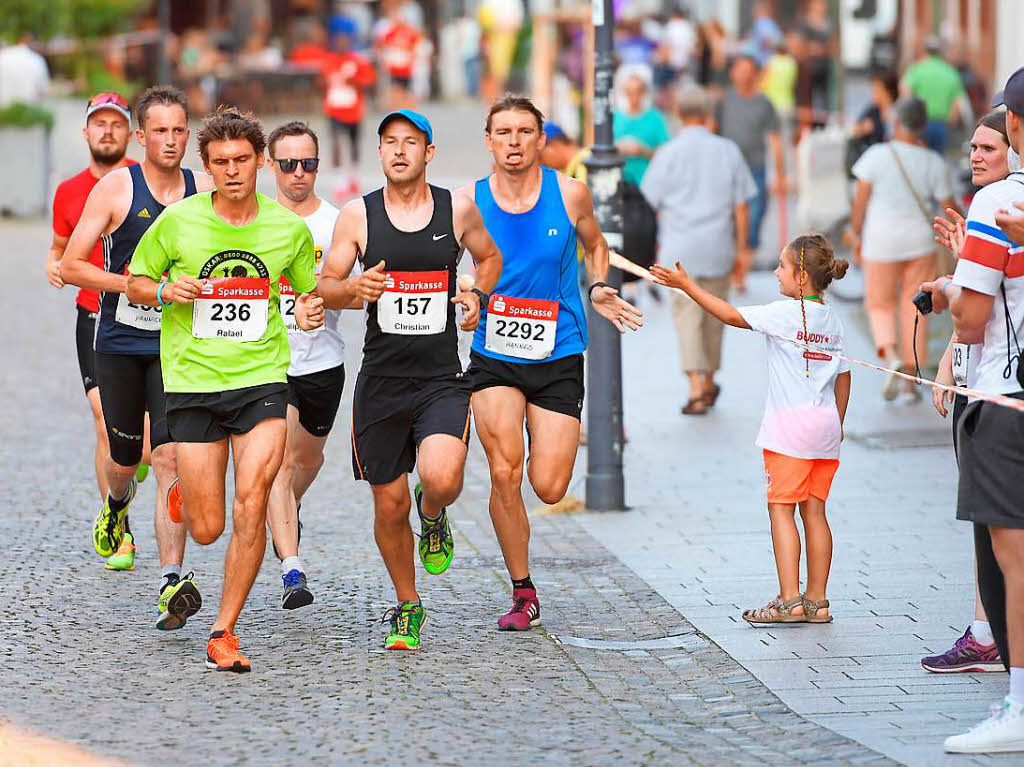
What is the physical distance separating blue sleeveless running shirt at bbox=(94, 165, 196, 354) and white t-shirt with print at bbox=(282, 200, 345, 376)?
54 cm

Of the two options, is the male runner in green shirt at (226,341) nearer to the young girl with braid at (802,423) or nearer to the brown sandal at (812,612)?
the young girl with braid at (802,423)

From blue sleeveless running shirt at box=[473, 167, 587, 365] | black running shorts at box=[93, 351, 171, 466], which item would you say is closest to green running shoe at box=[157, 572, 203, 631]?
black running shorts at box=[93, 351, 171, 466]

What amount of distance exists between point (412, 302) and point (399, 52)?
96.3ft

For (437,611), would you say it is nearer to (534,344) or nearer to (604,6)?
(534,344)

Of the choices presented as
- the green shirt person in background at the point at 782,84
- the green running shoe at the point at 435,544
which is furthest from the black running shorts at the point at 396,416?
the green shirt person in background at the point at 782,84

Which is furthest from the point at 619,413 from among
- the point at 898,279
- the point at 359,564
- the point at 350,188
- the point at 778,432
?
the point at 350,188

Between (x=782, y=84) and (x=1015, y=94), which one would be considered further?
(x=782, y=84)

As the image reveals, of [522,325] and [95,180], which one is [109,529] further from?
[522,325]

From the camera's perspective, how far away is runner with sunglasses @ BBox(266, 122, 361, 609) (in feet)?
26.6

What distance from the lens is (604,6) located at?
9938mm

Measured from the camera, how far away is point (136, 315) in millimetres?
8070

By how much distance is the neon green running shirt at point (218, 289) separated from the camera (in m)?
7.03

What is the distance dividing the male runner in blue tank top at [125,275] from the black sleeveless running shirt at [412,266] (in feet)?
3.37

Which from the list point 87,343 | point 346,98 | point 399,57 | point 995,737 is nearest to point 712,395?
point 87,343
